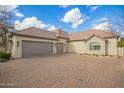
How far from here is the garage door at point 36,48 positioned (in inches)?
600

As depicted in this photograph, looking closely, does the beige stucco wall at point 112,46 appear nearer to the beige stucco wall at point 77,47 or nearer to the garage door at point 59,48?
the beige stucco wall at point 77,47

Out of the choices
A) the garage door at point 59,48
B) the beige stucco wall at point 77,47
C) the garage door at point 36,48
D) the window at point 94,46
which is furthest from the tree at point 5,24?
the window at point 94,46

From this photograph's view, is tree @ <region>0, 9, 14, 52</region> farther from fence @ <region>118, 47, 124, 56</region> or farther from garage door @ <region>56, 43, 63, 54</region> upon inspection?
fence @ <region>118, 47, 124, 56</region>

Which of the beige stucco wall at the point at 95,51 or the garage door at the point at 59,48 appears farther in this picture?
the garage door at the point at 59,48

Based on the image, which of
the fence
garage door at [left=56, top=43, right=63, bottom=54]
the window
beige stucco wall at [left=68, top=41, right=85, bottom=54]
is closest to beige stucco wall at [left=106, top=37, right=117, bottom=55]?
the fence

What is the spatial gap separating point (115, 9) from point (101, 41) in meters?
9.33

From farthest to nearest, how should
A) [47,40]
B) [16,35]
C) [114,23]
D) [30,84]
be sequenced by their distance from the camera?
[47,40], [16,35], [114,23], [30,84]

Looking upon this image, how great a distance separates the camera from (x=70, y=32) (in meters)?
27.1

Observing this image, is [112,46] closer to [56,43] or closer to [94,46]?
[94,46]
